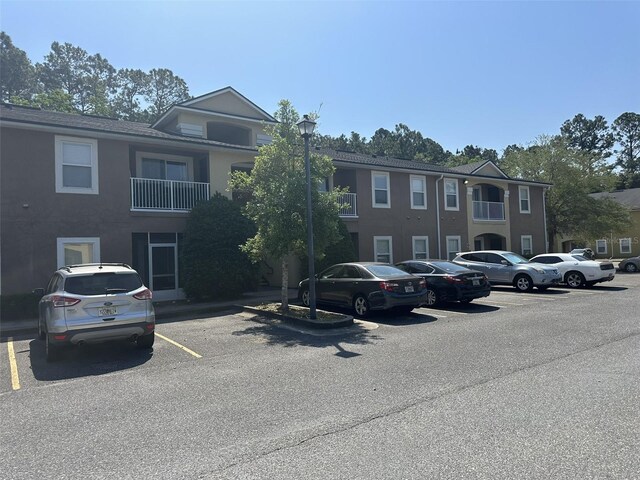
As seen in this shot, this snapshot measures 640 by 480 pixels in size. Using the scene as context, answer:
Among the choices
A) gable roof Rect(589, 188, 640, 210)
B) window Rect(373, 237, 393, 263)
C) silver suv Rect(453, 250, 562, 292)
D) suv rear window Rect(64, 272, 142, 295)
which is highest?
gable roof Rect(589, 188, 640, 210)

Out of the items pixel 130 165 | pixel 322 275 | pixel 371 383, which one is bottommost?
pixel 371 383

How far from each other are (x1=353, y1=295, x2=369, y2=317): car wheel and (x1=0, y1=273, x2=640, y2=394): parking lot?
292 millimetres

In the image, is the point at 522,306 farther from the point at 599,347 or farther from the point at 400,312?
the point at 599,347

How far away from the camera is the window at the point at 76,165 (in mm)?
13797

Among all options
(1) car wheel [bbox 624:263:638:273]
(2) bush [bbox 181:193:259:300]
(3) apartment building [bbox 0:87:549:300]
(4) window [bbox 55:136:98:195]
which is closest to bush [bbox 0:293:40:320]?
(3) apartment building [bbox 0:87:549:300]

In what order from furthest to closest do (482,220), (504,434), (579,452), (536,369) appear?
(482,220)
(536,369)
(504,434)
(579,452)

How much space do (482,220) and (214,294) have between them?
17494 millimetres

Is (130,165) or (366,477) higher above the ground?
(130,165)

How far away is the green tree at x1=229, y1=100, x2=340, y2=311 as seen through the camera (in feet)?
38.3

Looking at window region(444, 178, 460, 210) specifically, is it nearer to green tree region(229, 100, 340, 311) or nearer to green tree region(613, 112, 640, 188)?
green tree region(229, 100, 340, 311)

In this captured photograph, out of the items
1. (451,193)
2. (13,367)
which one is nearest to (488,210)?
(451,193)

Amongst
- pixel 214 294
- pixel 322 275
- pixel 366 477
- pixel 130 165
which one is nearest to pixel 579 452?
pixel 366 477

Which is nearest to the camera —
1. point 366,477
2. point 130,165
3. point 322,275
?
point 366,477

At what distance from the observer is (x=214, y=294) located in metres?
15.2
